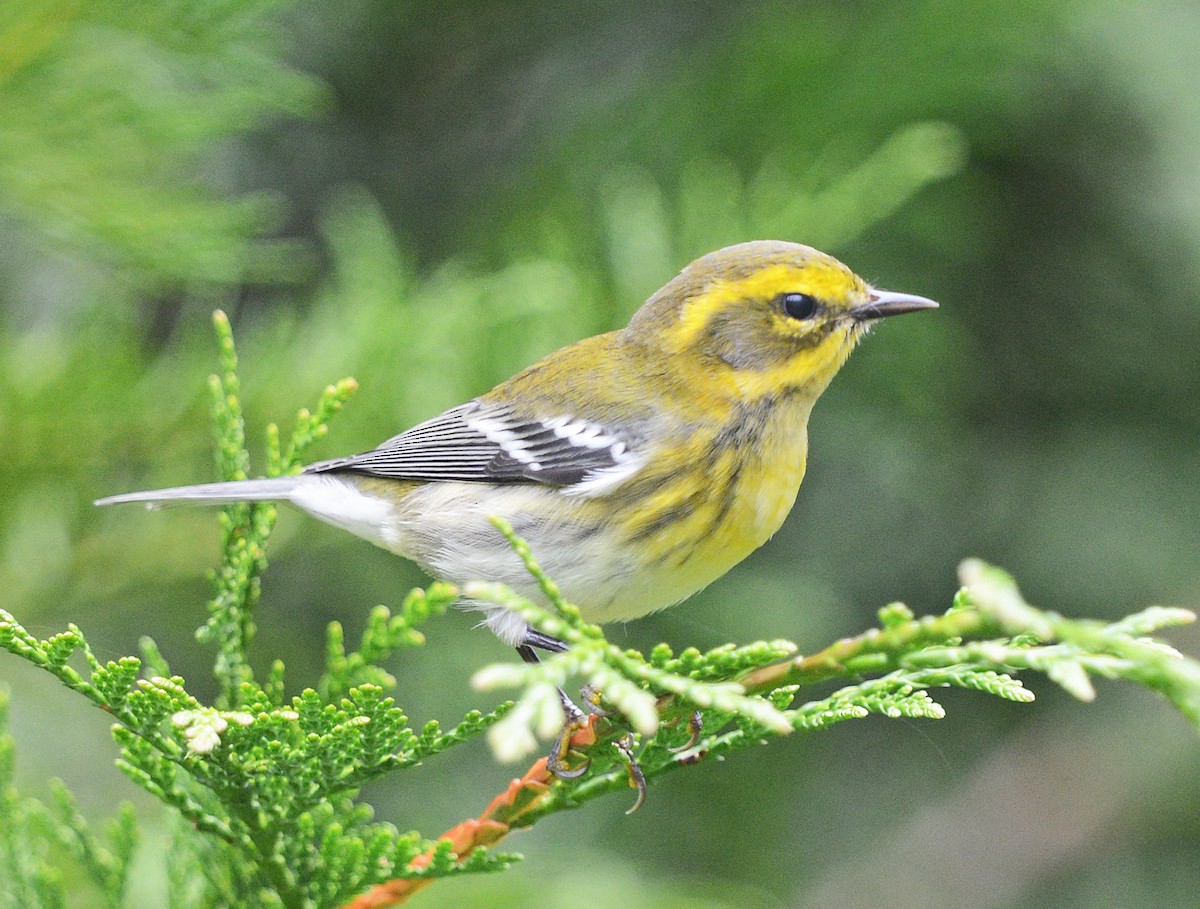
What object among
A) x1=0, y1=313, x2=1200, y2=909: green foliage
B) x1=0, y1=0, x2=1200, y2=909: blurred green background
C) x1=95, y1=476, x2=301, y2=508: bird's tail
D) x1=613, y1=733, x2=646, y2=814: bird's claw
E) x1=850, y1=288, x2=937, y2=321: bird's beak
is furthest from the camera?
x1=0, y1=0, x2=1200, y2=909: blurred green background

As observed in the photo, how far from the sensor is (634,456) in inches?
101

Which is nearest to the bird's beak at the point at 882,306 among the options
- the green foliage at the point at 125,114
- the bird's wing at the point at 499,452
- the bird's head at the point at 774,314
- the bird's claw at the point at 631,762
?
the bird's head at the point at 774,314

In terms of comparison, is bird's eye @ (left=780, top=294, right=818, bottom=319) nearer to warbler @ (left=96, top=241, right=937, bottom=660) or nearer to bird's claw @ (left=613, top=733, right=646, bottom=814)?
warbler @ (left=96, top=241, right=937, bottom=660)

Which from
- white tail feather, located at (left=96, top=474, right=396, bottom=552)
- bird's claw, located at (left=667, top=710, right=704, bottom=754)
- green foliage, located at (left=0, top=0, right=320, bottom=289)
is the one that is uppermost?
green foliage, located at (left=0, top=0, right=320, bottom=289)

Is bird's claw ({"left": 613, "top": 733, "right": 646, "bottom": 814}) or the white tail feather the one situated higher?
the white tail feather

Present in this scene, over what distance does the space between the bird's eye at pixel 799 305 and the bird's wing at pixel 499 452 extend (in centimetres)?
45

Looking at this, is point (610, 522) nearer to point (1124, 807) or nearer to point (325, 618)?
point (325, 618)

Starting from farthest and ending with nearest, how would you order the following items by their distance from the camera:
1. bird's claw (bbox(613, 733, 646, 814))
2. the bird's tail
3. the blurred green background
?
the blurred green background < the bird's tail < bird's claw (bbox(613, 733, 646, 814))

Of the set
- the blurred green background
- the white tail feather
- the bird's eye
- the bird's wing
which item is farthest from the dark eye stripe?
the white tail feather

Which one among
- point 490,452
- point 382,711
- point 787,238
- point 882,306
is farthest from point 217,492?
point 787,238

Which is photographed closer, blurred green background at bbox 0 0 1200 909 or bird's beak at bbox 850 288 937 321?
bird's beak at bbox 850 288 937 321

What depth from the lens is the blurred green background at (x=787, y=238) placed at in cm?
333

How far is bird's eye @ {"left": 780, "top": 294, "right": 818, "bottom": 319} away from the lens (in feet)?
8.53

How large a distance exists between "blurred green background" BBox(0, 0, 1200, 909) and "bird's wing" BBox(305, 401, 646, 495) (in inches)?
11.4
